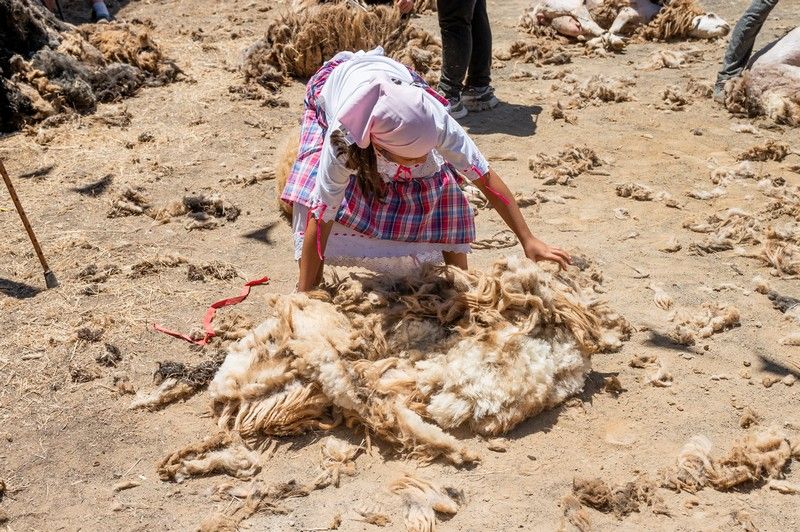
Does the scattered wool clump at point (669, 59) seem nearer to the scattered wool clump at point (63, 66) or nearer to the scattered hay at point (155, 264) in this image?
the scattered wool clump at point (63, 66)

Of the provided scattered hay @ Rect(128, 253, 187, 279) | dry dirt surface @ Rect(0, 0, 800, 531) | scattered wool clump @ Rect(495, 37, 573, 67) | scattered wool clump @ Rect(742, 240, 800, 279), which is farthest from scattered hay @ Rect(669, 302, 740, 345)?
scattered wool clump @ Rect(495, 37, 573, 67)

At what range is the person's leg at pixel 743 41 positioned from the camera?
584 centimetres

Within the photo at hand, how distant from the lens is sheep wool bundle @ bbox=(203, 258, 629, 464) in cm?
272

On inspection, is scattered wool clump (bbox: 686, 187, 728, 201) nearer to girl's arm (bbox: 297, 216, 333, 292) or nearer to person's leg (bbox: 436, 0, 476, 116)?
person's leg (bbox: 436, 0, 476, 116)

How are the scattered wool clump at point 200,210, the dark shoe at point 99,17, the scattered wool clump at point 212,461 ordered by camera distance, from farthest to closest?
the dark shoe at point 99,17 < the scattered wool clump at point 200,210 < the scattered wool clump at point 212,461

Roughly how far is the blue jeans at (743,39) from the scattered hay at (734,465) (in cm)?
420

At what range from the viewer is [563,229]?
4.25 metres

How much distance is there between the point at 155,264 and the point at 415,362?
5.66 feet

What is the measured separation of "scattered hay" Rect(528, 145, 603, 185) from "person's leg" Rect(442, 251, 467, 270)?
4.93 feet

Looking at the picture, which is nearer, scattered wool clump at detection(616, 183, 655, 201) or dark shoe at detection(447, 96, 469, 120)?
scattered wool clump at detection(616, 183, 655, 201)

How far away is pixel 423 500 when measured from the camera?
2.46 metres

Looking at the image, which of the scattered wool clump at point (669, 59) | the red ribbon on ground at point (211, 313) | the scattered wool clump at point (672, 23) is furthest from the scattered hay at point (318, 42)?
the red ribbon on ground at point (211, 313)

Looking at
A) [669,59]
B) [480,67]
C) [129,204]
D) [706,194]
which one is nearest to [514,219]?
[706,194]

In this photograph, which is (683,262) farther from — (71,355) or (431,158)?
(71,355)
